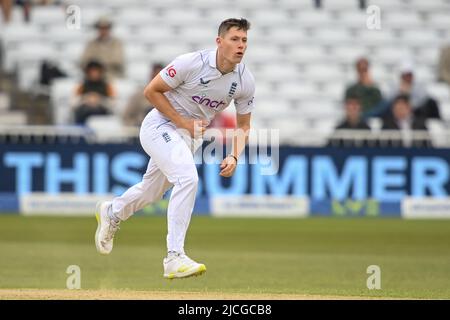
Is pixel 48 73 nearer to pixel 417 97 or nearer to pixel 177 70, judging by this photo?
pixel 417 97

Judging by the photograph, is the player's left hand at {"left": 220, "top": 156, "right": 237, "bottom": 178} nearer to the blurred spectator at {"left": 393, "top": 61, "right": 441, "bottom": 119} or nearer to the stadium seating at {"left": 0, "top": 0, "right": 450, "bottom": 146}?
the blurred spectator at {"left": 393, "top": 61, "right": 441, "bottom": 119}

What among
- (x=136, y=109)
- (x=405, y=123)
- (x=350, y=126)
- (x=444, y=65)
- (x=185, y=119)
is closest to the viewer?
(x=185, y=119)

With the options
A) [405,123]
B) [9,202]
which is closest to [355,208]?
[405,123]

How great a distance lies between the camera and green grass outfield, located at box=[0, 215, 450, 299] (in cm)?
1003

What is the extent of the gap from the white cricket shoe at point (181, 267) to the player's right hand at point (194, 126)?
3.55 feet

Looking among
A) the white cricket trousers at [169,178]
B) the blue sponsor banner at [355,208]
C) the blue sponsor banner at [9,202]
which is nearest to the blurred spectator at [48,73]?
the blue sponsor banner at [9,202]

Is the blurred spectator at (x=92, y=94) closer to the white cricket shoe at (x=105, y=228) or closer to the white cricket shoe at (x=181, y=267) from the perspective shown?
the white cricket shoe at (x=105, y=228)

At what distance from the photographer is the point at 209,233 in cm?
1535

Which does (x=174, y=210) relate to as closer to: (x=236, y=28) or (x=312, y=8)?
(x=236, y=28)

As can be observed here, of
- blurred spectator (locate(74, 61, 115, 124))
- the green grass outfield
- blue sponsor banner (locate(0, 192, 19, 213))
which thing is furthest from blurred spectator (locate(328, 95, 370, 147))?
blue sponsor banner (locate(0, 192, 19, 213))

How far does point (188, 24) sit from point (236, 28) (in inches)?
501

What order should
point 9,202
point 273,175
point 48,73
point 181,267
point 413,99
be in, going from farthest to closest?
point 48,73
point 413,99
point 9,202
point 273,175
point 181,267

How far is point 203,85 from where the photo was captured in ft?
29.5

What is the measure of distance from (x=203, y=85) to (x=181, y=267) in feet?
4.95
